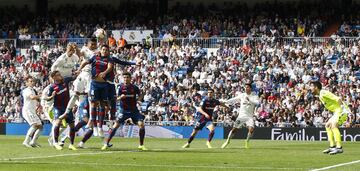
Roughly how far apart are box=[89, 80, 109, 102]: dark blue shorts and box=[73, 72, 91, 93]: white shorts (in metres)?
2.00

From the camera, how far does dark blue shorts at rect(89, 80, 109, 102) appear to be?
23594 millimetres

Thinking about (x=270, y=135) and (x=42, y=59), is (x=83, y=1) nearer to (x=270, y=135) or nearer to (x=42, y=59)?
(x=42, y=59)

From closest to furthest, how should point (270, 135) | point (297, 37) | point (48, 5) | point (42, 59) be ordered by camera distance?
point (270, 135)
point (297, 37)
point (42, 59)
point (48, 5)

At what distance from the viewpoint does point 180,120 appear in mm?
45062

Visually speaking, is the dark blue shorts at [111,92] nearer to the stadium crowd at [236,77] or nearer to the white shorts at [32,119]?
the white shorts at [32,119]

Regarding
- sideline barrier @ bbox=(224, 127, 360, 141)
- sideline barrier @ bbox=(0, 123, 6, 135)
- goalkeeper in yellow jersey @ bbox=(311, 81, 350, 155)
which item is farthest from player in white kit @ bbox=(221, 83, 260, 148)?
sideline barrier @ bbox=(0, 123, 6, 135)

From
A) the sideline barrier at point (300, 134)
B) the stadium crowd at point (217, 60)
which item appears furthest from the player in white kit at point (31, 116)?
the stadium crowd at point (217, 60)

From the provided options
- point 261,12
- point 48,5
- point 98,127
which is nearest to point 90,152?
point 98,127

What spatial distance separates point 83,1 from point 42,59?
11.7 meters

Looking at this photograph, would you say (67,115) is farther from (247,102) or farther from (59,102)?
(247,102)

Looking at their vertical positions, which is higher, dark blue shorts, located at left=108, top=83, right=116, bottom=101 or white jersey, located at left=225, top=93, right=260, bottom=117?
dark blue shorts, located at left=108, top=83, right=116, bottom=101

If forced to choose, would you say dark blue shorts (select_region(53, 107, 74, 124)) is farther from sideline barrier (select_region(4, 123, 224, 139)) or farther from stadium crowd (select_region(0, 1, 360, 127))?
stadium crowd (select_region(0, 1, 360, 127))

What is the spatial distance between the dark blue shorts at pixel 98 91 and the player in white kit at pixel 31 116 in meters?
2.18

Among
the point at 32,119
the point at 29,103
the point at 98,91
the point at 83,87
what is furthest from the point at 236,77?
the point at 98,91
